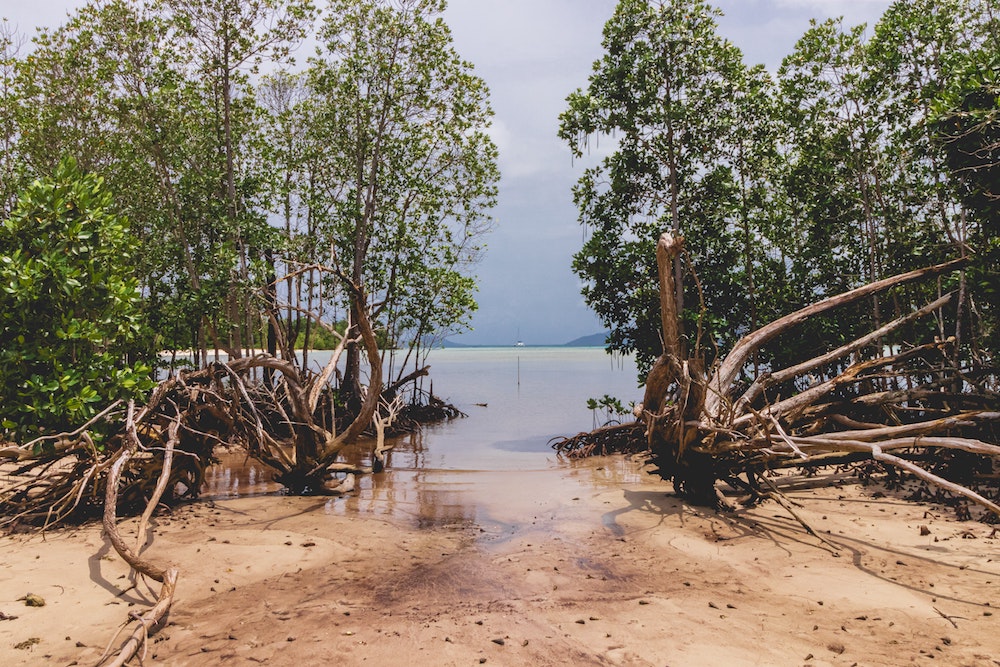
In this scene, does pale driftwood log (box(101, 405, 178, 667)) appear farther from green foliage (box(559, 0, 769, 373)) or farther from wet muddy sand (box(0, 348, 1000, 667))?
green foliage (box(559, 0, 769, 373))

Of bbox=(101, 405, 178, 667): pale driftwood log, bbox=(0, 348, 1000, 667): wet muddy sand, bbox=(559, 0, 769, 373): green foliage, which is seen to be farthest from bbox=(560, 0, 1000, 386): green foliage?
bbox=(101, 405, 178, 667): pale driftwood log

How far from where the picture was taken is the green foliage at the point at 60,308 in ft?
19.8

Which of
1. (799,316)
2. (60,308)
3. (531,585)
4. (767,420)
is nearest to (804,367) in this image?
(799,316)

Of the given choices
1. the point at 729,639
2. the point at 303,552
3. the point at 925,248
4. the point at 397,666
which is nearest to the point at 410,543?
the point at 303,552

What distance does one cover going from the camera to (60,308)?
6344mm

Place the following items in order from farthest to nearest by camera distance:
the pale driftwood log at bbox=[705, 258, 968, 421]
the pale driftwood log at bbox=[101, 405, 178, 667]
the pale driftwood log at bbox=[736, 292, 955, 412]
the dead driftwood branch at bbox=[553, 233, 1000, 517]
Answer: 1. the pale driftwood log at bbox=[705, 258, 968, 421]
2. the pale driftwood log at bbox=[736, 292, 955, 412]
3. the dead driftwood branch at bbox=[553, 233, 1000, 517]
4. the pale driftwood log at bbox=[101, 405, 178, 667]

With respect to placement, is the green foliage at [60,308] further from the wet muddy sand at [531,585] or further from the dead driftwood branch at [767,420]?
the dead driftwood branch at [767,420]

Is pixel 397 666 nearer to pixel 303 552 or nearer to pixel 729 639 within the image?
pixel 729 639

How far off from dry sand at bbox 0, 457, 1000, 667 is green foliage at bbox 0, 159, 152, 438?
4.49 ft

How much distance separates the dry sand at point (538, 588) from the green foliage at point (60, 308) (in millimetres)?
1367

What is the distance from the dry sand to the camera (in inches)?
150

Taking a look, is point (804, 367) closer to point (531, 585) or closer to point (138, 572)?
point (531, 585)

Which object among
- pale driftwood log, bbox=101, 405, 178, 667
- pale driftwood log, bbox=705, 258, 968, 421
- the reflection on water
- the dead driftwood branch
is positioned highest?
pale driftwood log, bbox=705, 258, 968, 421

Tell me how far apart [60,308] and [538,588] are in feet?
18.7
